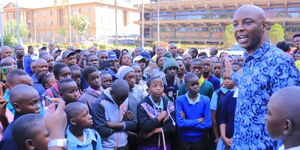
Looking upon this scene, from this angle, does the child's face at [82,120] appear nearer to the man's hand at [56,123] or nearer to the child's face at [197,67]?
the man's hand at [56,123]

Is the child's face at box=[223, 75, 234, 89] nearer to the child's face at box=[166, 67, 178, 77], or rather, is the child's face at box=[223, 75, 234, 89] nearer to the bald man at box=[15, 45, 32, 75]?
the child's face at box=[166, 67, 178, 77]

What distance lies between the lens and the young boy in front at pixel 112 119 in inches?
136

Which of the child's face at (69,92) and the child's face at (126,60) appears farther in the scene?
the child's face at (126,60)

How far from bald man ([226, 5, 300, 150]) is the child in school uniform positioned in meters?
1.46

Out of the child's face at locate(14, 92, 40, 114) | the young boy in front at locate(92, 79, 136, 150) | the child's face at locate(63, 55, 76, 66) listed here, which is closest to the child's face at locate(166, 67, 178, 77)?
the young boy in front at locate(92, 79, 136, 150)

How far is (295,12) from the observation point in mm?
33406

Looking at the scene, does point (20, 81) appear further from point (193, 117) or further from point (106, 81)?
point (193, 117)

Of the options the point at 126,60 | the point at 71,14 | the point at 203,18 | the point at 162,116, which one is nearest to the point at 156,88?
the point at 162,116

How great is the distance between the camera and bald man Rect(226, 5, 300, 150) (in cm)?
215

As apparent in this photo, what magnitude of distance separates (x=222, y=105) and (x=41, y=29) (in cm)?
6859

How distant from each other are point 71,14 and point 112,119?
60.9 meters

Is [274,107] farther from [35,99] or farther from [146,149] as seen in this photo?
[146,149]

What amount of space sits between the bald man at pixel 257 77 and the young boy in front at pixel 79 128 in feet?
4.58

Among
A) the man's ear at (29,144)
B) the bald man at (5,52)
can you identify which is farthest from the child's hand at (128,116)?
the bald man at (5,52)
